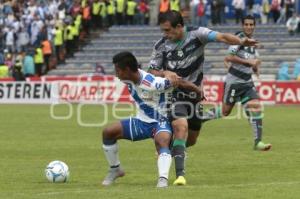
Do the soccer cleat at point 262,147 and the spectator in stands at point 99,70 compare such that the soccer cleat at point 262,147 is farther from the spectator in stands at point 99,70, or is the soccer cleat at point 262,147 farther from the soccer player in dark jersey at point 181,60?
the spectator in stands at point 99,70

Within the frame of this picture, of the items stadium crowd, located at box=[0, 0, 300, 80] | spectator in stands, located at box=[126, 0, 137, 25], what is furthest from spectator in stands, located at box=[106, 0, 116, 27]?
spectator in stands, located at box=[126, 0, 137, 25]

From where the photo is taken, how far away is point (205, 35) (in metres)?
13.3

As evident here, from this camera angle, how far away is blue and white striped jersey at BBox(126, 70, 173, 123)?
1223 centimetres

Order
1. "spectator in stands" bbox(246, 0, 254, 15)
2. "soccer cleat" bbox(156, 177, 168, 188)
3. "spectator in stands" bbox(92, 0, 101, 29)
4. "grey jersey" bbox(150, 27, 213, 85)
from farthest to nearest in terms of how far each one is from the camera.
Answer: "spectator in stands" bbox(92, 0, 101, 29)
"spectator in stands" bbox(246, 0, 254, 15)
"grey jersey" bbox(150, 27, 213, 85)
"soccer cleat" bbox(156, 177, 168, 188)

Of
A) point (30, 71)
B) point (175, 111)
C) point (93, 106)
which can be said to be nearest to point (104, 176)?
point (175, 111)

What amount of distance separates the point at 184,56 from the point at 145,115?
1501 millimetres

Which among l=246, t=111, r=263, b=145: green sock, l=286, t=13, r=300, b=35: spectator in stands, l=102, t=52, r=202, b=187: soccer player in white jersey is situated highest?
l=102, t=52, r=202, b=187: soccer player in white jersey

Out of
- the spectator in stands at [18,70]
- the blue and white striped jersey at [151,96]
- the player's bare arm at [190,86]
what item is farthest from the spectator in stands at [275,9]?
the blue and white striped jersey at [151,96]

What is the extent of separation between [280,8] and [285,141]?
1026 inches

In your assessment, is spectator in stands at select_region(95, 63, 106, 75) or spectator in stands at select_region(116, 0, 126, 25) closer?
spectator in stands at select_region(95, 63, 106, 75)

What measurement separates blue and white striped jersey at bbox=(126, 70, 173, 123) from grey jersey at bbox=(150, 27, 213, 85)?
1111mm

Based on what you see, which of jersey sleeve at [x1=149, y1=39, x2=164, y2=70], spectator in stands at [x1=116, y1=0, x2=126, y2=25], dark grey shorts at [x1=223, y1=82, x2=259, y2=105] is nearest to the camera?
jersey sleeve at [x1=149, y1=39, x2=164, y2=70]

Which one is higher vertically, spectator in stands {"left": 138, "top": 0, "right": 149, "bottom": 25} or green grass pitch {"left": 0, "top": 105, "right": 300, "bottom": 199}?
green grass pitch {"left": 0, "top": 105, "right": 300, "bottom": 199}

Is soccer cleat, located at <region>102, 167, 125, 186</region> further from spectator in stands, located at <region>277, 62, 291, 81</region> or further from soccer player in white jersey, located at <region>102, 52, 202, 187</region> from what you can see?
spectator in stands, located at <region>277, 62, 291, 81</region>
